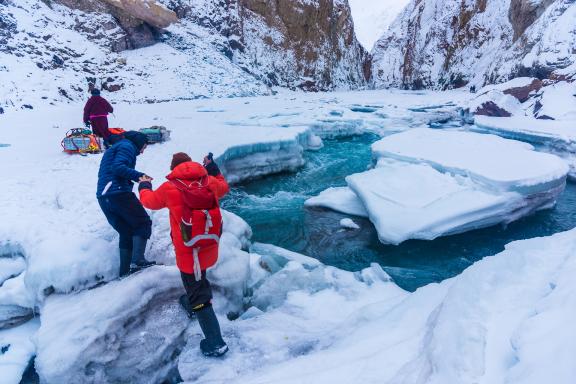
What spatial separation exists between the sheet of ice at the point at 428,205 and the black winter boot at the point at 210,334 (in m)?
2.95

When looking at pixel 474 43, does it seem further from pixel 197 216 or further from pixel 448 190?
pixel 197 216

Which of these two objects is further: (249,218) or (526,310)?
(249,218)

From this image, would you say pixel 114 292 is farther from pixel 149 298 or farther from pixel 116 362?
pixel 116 362

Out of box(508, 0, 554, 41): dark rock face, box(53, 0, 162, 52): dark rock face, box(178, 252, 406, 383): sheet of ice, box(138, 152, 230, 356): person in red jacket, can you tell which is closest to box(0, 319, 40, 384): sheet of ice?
box(178, 252, 406, 383): sheet of ice

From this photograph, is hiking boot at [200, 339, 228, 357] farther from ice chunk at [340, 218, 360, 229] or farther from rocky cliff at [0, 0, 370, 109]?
rocky cliff at [0, 0, 370, 109]

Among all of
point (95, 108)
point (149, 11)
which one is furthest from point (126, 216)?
point (149, 11)

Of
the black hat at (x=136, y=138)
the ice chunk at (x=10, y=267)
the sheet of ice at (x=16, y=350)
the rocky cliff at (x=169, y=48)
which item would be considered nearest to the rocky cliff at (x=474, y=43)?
the rocky cliff at (x=169, y=48)

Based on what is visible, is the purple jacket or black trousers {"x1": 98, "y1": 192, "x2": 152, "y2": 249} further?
the purple jacket

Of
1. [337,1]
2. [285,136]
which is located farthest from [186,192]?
[337,1]

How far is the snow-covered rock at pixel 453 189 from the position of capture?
5.01 metres

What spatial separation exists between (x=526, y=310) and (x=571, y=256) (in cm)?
84

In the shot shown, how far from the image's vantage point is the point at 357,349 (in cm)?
229

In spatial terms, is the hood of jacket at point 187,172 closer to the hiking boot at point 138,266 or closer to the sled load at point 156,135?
the hiking boot at point 138,266

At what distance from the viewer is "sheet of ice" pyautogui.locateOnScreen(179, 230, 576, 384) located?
152cm
